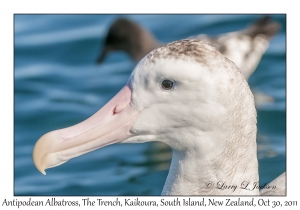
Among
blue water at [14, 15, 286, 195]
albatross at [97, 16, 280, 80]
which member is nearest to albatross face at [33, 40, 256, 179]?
blue water at [14, 15, 286, 195]

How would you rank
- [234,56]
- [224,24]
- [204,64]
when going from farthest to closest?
1. [224,24]
2. [234,56]
3. [204,64]

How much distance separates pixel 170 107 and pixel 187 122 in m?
0.13

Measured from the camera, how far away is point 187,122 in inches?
154

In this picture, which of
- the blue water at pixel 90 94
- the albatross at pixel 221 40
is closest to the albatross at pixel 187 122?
the blue water at pixel 90 94

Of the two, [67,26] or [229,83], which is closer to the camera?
[229,83]

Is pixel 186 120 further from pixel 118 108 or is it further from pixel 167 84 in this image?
pixel 118 108

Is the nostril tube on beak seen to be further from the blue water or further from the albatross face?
the blue water

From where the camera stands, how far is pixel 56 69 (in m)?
10.1

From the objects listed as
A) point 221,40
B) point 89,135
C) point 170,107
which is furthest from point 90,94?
point 170,107

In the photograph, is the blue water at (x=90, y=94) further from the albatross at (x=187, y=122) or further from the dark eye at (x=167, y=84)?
the dark eye at (x=167, y=84)

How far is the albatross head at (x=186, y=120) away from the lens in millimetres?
3770

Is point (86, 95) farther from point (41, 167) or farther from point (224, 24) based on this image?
point (41, 167)

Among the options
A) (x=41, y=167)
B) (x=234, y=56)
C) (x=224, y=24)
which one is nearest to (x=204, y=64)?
(x=41, y=167)
